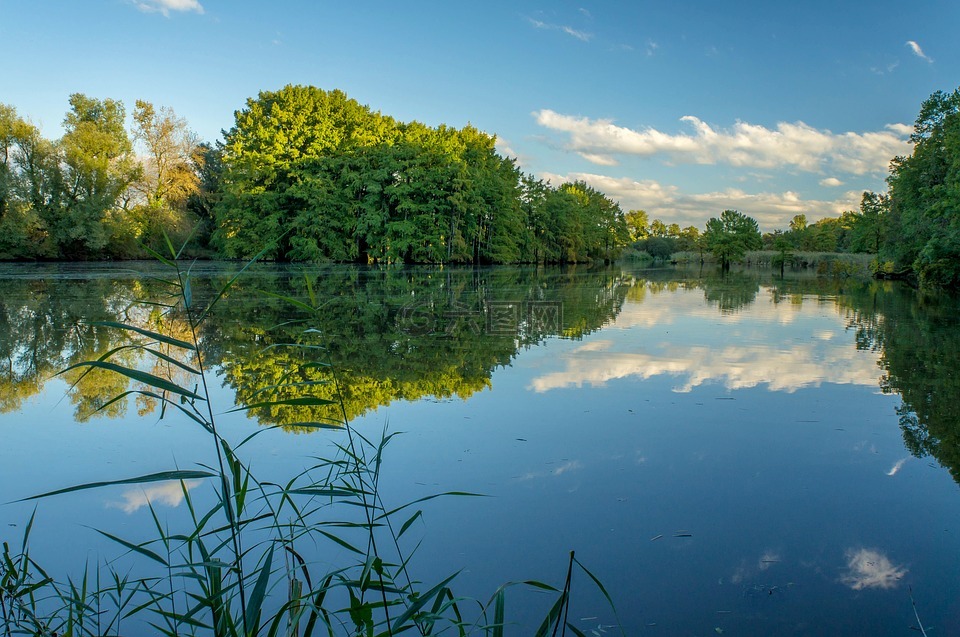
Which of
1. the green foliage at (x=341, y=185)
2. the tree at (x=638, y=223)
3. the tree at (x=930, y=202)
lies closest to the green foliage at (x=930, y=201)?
the tree at (x=930, y=202)

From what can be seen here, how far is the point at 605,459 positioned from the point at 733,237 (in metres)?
48.8

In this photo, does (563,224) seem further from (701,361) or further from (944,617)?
(944,617)

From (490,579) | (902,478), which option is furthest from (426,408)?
(902,478)

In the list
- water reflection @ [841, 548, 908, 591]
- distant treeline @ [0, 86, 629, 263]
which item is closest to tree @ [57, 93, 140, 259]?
distant treeline @ [0, 86, 629, 263]

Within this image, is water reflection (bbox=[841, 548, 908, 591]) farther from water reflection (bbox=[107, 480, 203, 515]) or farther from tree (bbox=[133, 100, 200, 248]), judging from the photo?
tree (bbox=[133, 100, 200, 248])

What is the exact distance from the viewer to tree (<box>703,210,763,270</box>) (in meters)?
47.9

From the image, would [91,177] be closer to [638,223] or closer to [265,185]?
[265,185]

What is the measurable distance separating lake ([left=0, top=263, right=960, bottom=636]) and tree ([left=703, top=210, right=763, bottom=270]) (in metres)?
42.4

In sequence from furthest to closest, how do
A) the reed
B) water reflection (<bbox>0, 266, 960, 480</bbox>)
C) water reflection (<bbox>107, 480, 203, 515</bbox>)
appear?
water reflection (<bbox>0, 266, 960, 480</bbox>) < water reflection (<bbox>107, 480, 203, 515</bbox>) < the reed

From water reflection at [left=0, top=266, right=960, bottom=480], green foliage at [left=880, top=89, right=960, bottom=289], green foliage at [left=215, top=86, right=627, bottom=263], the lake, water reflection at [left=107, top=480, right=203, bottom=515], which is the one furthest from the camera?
green foliage at [left=215, top=86, right=627, bottom=263]

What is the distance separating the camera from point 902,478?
353 centimetres

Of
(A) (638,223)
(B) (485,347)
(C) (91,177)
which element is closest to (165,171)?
(C) (91,177)

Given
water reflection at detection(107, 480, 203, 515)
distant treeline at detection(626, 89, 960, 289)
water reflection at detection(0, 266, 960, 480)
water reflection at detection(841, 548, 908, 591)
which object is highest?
distant treeline at detection(626, 89, 960, 289)

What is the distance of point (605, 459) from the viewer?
148 inches
